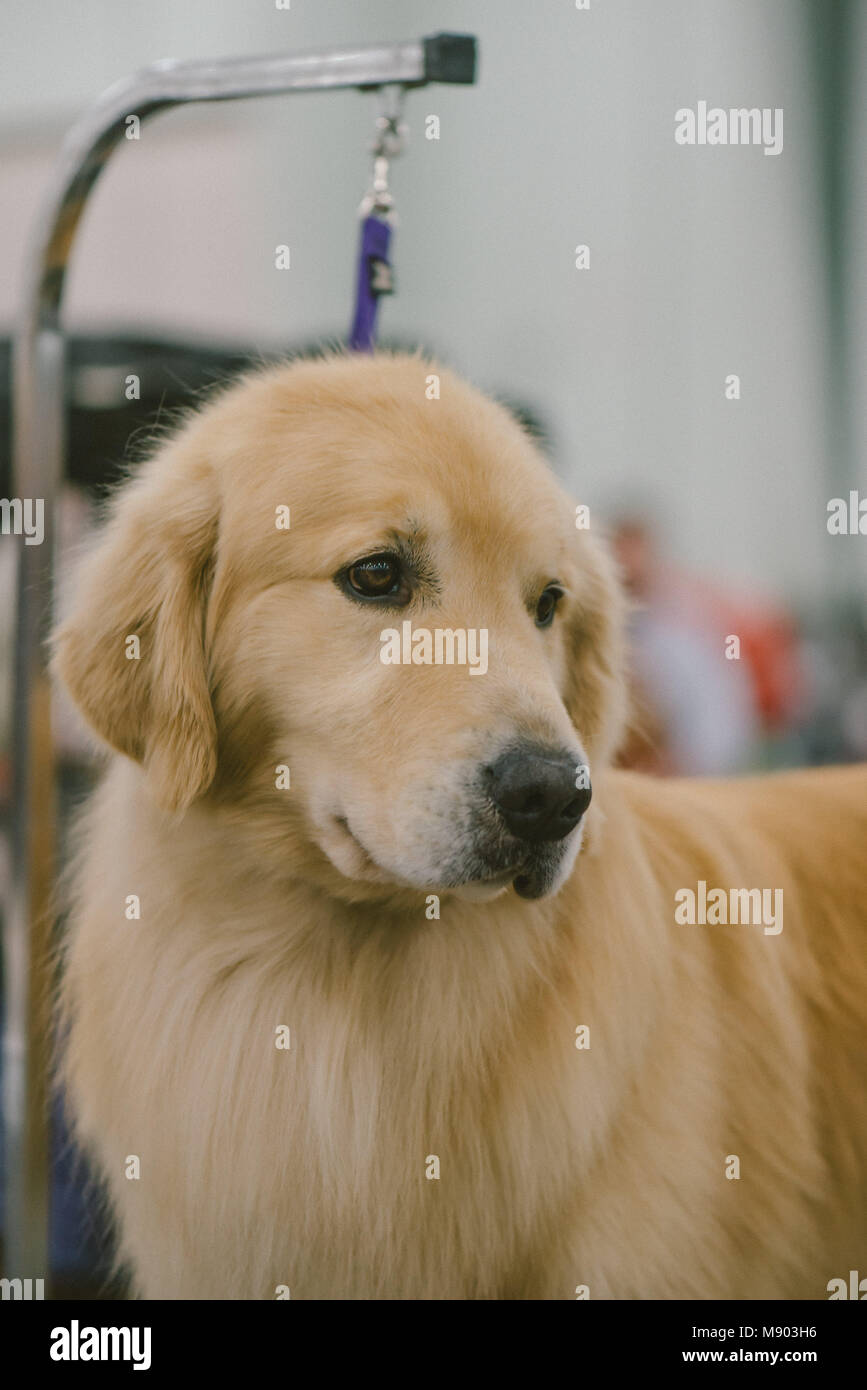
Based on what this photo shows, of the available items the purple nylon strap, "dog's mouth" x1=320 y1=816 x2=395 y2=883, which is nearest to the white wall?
the purple nylon strap

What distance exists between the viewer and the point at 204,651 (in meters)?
1.36

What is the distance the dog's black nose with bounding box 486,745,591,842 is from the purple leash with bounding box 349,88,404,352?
66 centimetres

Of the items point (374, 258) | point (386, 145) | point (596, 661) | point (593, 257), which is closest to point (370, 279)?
point (374, 258)

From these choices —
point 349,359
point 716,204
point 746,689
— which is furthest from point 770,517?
point 349,359

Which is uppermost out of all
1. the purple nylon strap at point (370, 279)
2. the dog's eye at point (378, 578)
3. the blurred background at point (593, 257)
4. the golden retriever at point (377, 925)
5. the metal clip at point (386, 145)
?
the blurred background at point (593, 257)

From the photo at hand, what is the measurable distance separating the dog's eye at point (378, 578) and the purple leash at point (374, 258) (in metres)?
0.38

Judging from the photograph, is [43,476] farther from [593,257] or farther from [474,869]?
[593,257]

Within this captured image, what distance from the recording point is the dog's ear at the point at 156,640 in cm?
129

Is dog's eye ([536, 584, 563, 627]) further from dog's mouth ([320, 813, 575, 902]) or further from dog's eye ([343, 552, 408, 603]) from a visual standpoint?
dog's mouth ([320, 813, 575, 902])

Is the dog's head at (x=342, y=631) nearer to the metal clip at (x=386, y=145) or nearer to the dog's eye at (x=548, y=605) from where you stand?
the dog's eye at (x=548, y=605)

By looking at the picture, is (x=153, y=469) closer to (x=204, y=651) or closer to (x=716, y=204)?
(x=204, y=651)

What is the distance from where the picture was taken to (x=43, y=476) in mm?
1519

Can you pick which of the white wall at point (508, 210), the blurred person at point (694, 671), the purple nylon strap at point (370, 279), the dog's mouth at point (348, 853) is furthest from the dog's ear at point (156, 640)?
the white wall at point (508, 210)

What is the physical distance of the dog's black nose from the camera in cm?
113
